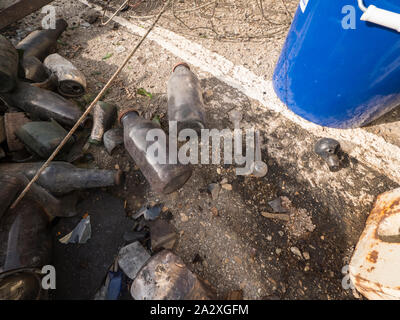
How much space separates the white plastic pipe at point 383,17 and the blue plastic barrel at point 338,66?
0.02 meters

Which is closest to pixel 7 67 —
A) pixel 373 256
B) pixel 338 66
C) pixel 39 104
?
pixel 39 104

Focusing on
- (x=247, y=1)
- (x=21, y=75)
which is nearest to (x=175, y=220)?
(x=21, y=75)

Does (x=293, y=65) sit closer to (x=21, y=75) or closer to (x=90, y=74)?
(x=90, y=74)

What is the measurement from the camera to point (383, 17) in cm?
127

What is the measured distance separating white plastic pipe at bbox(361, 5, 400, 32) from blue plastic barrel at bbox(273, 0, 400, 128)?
0.08 ft

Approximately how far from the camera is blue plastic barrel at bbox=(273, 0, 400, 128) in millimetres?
1427

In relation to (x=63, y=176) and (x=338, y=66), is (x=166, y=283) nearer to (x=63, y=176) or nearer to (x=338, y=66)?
(x=63, y=176)

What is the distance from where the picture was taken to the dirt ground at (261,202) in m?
1.63

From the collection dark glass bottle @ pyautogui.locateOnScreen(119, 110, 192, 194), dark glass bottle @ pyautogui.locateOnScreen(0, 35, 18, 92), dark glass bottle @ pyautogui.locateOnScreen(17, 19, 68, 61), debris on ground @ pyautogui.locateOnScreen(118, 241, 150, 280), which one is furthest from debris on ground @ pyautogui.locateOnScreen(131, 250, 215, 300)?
dark glass bottle @ pyautogui.locateOnScreen(17, 19, 68, 61)

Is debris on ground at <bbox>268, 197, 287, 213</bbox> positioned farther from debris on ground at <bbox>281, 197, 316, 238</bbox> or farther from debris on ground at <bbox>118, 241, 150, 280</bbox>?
debris on ground at <bbox>118, 241, 150, 280</bbox>

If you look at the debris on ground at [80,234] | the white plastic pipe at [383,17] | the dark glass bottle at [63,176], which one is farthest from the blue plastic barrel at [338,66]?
the debris on ground at [80,234]

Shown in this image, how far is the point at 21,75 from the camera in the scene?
219 centimetres

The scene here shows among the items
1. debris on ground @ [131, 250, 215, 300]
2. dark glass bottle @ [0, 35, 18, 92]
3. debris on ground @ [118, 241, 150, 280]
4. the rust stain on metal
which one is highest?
dark glass bottle @ [0, 35, 18, 92]

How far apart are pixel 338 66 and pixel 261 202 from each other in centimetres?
123
